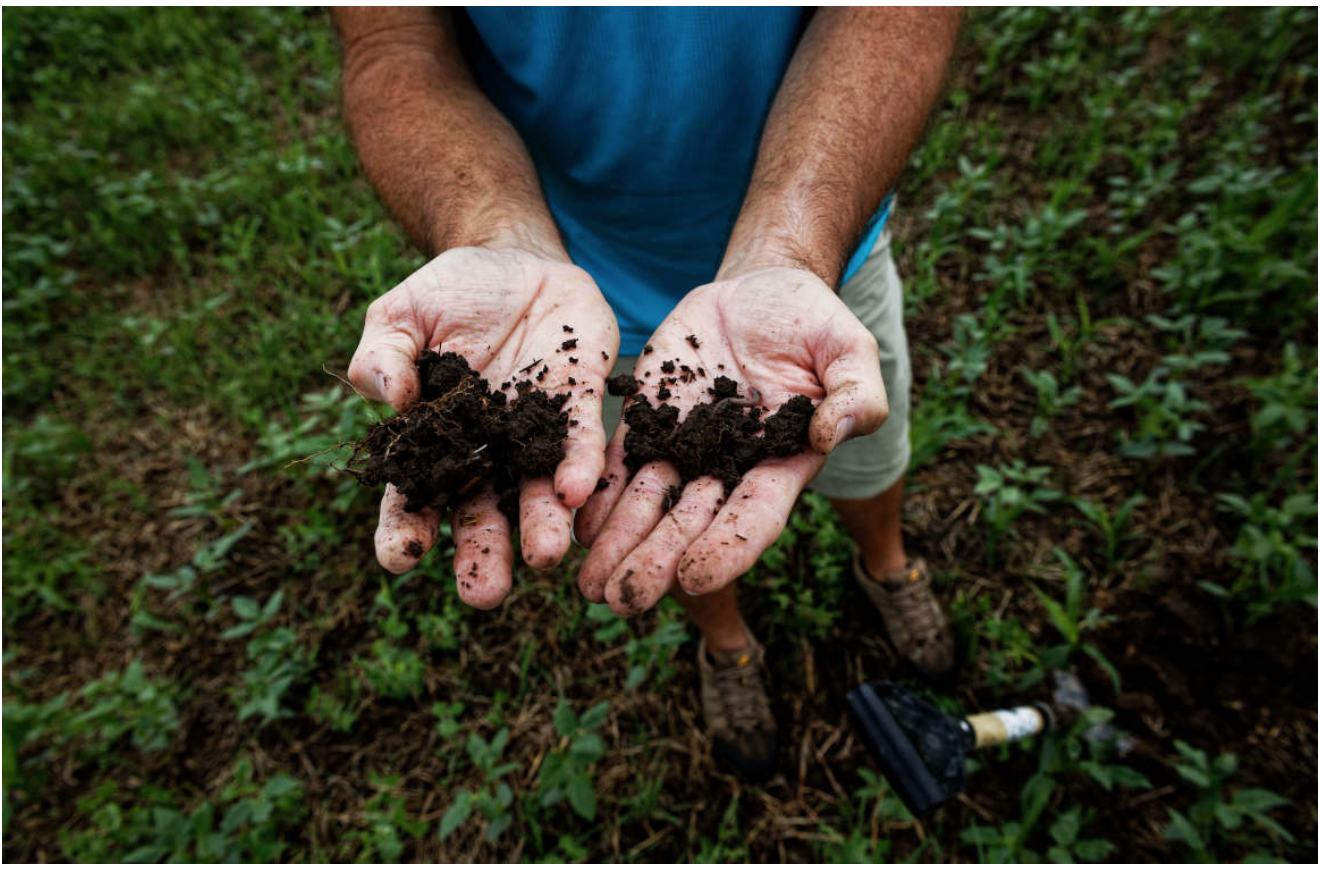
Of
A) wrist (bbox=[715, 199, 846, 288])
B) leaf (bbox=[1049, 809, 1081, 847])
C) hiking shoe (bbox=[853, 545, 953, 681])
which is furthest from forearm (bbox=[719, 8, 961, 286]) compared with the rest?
leaf (bbox=[1049, 809, 1081, 847])

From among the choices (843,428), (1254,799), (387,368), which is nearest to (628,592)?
(843,428)

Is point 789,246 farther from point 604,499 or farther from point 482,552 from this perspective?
point 482,552

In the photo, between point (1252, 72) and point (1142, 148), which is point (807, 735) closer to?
point (1142, 148)

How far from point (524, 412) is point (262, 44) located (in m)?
5.29

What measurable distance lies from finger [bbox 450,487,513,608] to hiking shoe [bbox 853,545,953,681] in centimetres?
146

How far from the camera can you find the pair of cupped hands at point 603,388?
1397 mm

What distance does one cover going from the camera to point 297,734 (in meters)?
2.49

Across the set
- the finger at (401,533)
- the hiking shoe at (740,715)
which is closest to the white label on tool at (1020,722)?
the hiking shoe at (740,715)

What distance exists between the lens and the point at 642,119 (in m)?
1.84

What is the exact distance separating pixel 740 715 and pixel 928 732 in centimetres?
54

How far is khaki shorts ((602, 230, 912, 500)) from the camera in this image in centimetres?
209

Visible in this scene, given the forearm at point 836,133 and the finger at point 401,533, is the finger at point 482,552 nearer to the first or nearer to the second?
the finger at point 401,533

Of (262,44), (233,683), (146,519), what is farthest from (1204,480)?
(262,44)

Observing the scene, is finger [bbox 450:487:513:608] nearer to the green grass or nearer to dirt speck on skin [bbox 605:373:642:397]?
dirt speck on skin [bbox 605:373:642:397]
